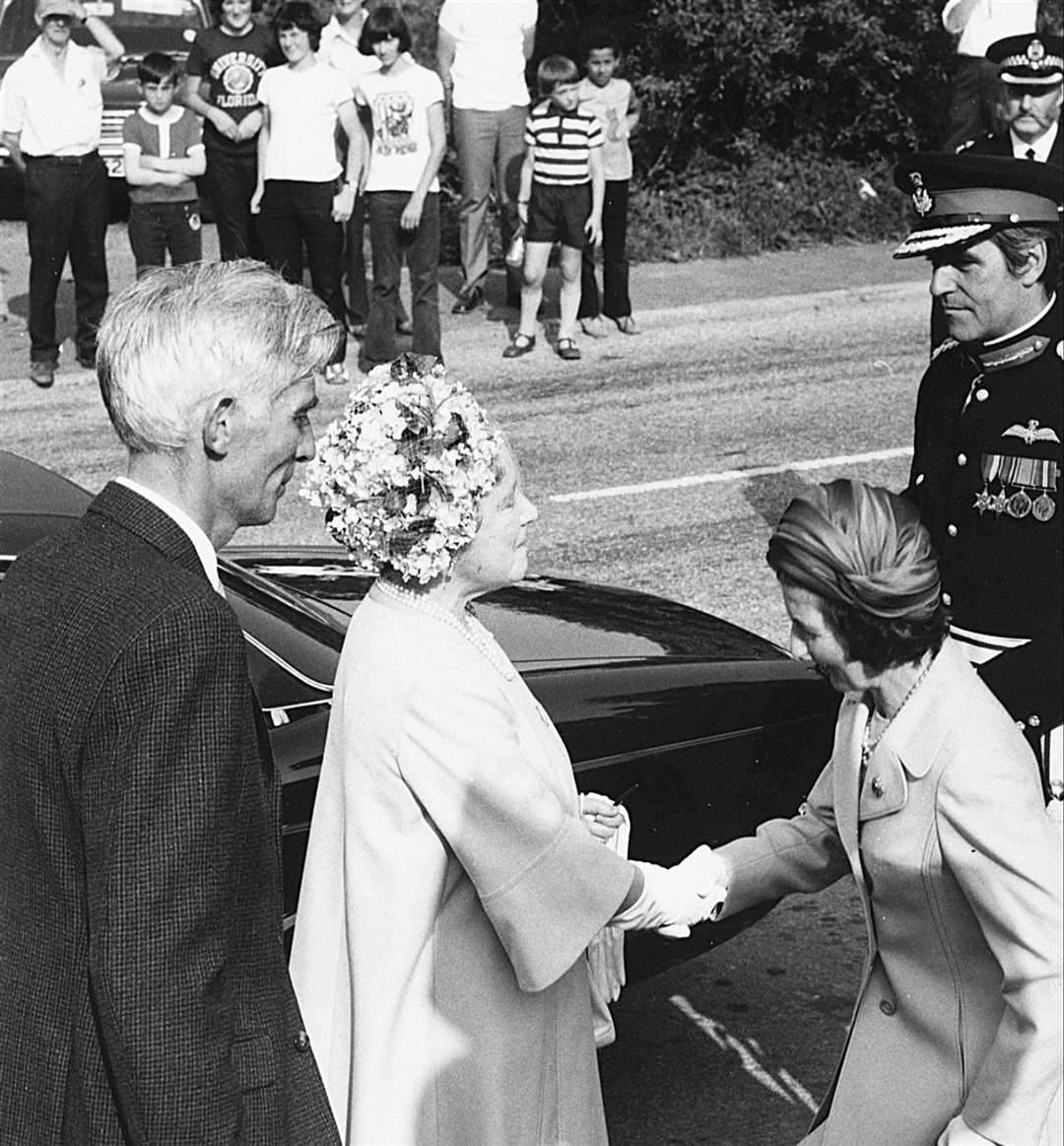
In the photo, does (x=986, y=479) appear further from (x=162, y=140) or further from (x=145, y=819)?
(x=162, y=140)

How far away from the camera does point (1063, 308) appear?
3963mm

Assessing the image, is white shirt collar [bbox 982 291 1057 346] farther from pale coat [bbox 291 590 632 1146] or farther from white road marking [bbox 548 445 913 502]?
white road marking [bbox 548 445 913 502]

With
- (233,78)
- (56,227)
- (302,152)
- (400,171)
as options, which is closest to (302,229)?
(302,152)

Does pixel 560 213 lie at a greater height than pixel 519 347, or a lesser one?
greater

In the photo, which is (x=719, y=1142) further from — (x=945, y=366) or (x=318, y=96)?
(x=318, y=96)

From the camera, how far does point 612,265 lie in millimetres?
13125

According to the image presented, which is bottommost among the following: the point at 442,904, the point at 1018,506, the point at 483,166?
the point at 483,166

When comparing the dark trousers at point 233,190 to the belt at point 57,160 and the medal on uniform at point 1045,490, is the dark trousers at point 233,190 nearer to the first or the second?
the belt at point 57,160

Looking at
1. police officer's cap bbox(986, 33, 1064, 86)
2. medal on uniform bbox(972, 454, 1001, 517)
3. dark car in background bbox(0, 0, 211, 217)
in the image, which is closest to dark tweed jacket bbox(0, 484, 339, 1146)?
medal on uniform bbox(972, 454, 1001, 517)

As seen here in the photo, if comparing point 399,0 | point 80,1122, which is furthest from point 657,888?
point 399,0

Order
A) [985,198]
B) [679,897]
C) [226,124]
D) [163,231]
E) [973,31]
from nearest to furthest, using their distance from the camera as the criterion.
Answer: [679,897], [985,198], [973,31], [163,231], [226,124]

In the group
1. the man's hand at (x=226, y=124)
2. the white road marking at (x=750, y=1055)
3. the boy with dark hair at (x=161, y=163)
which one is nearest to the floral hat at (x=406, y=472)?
the white road marking at (x=750, y=1055)

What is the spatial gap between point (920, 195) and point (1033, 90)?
8.53 feet

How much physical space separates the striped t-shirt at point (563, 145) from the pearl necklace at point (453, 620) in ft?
30.0
